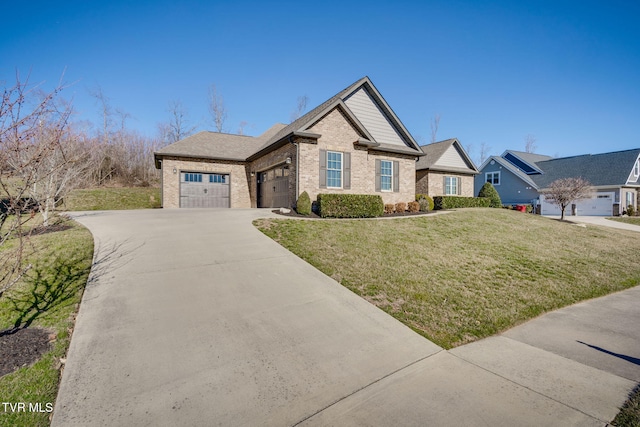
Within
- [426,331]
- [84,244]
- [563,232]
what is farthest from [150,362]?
[563,232]

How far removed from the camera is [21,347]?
135 inches

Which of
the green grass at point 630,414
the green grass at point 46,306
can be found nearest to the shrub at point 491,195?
the green grass at point 630,414

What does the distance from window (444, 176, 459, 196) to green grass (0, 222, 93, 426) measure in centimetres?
2181

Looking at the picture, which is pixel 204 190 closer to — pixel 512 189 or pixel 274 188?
pixel 274 188

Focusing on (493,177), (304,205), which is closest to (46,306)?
(304,205)

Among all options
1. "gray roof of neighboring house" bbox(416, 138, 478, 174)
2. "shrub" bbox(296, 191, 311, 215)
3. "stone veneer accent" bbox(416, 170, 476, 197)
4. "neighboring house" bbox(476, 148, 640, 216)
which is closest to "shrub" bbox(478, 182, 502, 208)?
"gray roof of neighboring house" bbox(416, 138, 478, 174)

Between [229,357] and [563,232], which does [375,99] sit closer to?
[563,232]

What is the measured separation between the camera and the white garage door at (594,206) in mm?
26250

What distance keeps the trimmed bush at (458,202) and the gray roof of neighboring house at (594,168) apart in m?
12.4

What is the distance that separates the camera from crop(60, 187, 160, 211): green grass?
19.8 m

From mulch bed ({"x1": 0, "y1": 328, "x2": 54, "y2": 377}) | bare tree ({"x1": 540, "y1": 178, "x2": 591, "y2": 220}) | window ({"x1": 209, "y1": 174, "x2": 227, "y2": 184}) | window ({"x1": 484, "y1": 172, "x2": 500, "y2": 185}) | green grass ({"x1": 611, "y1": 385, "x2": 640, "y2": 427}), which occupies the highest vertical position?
window ({"x1": 484, "y1": 172, "x2": 500, "y2": 185})

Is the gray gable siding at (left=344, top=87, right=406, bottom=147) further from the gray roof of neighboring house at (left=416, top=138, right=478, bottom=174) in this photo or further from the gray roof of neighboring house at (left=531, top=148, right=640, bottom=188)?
the gray roof of neighboring house at (left=531, top=148, right=640, bottom=188)

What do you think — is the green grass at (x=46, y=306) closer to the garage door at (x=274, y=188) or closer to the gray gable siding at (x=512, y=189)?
the garage door at (x=274, y=188)

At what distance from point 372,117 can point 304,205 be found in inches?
307
